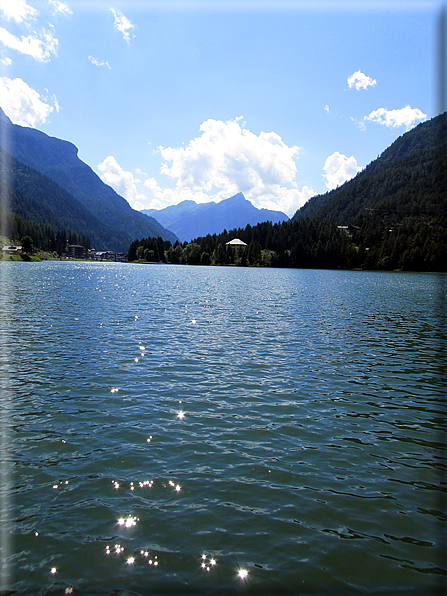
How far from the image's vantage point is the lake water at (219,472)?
7.80 metres

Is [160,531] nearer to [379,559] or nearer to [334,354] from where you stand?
[379,559]

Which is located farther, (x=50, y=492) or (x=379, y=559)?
(x=50, y=492)

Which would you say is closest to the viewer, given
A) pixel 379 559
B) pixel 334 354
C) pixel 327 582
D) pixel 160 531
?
pixel 327 582

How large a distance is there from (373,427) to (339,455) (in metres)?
3.48

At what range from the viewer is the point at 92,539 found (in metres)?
8.52

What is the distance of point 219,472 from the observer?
452 inches

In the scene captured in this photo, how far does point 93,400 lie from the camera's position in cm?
1727

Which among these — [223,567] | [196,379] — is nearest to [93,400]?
[196,379]

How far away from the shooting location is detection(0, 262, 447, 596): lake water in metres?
7.80

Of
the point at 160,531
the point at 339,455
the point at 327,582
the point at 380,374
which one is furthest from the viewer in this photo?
the point at 380,374

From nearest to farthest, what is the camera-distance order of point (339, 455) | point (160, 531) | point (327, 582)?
point (327, 582), point (160, 531), point (339, 455)

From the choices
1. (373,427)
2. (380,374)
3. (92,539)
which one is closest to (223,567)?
(92,539)

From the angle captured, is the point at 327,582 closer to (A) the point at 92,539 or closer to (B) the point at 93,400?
(A) the point at 92,539

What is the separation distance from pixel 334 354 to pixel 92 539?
74.2ft
